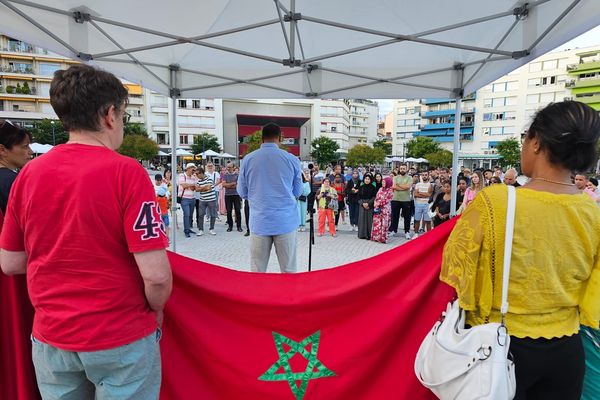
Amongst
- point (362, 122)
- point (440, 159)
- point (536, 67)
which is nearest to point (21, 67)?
point (440, 159)

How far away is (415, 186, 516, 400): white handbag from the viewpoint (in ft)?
4.17

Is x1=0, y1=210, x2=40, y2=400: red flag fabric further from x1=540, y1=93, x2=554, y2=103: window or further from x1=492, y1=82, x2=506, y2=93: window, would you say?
x1=492, y1=82, x2=506, y2=93: window

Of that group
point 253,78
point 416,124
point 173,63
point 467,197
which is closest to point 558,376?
point 253,78

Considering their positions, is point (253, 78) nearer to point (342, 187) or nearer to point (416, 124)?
point (342, 187)

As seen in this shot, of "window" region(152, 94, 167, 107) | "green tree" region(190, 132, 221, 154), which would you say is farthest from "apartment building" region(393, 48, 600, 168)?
"window" region(152, 94, 167, 107)

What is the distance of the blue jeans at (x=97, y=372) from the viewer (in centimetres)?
129

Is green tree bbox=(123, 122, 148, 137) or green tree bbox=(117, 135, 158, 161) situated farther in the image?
green tree bbox=(123, 122, 148, 137)

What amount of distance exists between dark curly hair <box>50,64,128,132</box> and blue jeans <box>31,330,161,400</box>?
31.6 inches

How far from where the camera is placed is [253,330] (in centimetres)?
223

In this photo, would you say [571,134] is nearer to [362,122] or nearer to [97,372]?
[97,372]

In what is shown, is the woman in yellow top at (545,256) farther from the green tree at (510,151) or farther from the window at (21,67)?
the window at (21,67)

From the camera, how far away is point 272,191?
3.76 meters

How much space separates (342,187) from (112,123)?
34.8 feet

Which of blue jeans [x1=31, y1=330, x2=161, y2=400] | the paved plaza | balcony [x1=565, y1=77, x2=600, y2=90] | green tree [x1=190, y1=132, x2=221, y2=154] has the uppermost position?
balcony [x1=565, y1=77, x2=600, y2=90]
